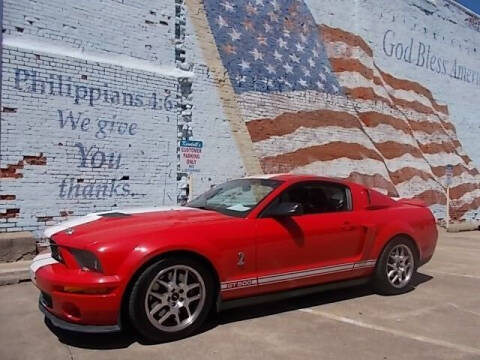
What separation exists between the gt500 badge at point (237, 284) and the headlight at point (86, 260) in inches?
46.9

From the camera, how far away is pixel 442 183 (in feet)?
58.6

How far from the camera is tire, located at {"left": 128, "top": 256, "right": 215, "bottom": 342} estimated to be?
180 inches

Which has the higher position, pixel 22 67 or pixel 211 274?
pixel 22 67

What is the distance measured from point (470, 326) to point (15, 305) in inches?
189

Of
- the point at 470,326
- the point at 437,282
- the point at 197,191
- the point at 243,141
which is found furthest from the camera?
the point at 243,141

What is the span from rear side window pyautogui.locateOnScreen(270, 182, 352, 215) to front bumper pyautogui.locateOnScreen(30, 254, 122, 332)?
6.63 ft

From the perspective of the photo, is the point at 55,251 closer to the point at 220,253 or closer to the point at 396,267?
the point at 220,253

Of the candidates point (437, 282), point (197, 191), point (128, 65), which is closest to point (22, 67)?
point (128, 65)

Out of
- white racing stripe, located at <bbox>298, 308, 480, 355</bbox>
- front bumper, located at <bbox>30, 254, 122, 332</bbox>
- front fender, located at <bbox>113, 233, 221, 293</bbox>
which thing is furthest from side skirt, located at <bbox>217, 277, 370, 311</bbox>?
front bumper, located at <bbox>30, 254, 122, 332</bbox>

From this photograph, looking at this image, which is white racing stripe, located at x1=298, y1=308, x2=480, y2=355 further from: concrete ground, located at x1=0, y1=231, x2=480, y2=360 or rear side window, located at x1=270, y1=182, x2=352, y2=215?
rear side window, located at x1=270, y1=182, x2=352, y2=215

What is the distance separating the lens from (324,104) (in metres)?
13.7

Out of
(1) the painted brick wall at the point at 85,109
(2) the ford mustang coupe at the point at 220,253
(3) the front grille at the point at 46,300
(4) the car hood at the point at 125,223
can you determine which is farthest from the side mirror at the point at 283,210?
(1) the painted brick wall at the point at 85,109

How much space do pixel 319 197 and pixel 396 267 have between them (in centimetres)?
138

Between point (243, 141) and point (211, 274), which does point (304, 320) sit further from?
point (243, 141)
